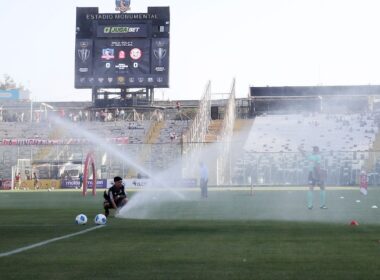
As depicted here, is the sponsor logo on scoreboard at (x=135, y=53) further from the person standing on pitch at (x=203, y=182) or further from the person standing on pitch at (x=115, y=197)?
the person standing on pitch at (x=115, y=197)

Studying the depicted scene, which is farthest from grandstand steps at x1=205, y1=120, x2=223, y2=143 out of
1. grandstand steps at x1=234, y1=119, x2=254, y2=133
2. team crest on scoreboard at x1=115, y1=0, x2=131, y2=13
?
team crest on scoreboard at x1=115, y1=0, x2=131, y2=13

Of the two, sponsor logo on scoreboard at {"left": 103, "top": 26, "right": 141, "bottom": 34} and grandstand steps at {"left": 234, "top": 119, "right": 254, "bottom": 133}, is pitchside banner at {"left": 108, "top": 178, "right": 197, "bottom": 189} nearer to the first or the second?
sponsor logo on scoreboard at {"left": 103, "top": 26, "right": 141, "bottom": 34}

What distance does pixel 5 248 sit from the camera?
515 inches

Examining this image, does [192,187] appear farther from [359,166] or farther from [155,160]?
[359,166]

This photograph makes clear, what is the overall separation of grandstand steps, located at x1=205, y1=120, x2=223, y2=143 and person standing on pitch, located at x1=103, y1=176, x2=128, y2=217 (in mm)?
43100

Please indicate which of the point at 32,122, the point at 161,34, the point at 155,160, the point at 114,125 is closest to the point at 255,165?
the point at 155,160

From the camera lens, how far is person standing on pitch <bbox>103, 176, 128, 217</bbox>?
22.9 metres

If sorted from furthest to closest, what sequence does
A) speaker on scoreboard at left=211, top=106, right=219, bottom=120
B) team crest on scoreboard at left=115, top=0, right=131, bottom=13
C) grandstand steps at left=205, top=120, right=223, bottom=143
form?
1. speaker on scoreboard at left=211, top=106, right=219, bottom=120
2. grandstand steps at left=205, top=120, right=223, bottom=143
3. team crest on scoreboard at left=115, top=0, right=131, bottom=13

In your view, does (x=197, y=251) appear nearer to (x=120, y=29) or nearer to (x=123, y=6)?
(x=120, y=29)

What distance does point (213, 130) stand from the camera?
232 feet

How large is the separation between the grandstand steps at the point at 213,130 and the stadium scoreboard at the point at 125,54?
7615mm

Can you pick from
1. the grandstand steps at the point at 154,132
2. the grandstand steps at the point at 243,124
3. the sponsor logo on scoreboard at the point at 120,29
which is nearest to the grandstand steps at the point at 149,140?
the grandstand steps at the point at 154,132

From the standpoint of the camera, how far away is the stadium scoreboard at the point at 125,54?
63062 mm

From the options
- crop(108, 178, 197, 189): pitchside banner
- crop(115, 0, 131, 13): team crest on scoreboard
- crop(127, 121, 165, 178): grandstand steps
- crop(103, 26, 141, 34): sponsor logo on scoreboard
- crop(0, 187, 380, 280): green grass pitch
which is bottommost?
crop(108, 178, 197, 189): pitchside banner
